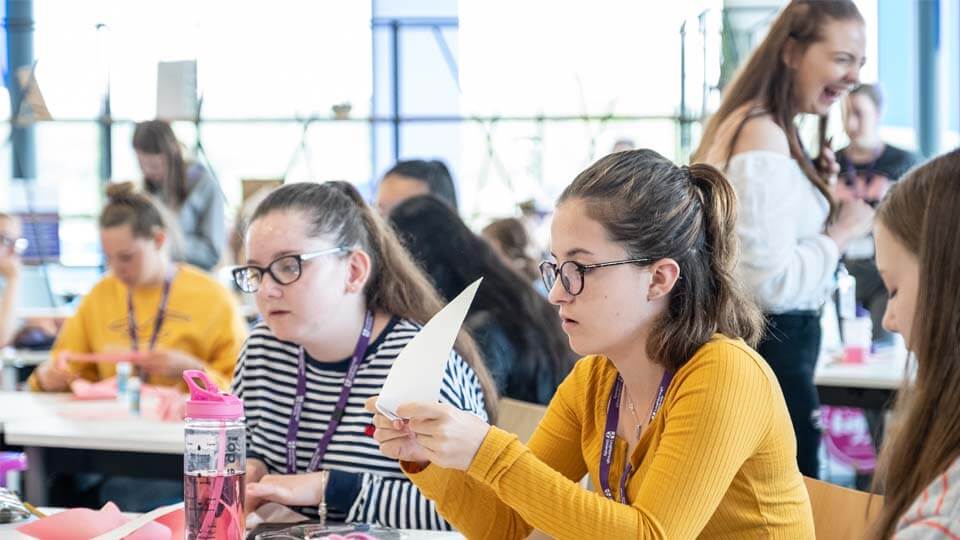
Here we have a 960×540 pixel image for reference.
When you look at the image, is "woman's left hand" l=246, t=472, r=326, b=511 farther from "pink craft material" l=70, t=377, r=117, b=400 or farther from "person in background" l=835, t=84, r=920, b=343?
"person in background" l=835, t=84, r=920, b=343

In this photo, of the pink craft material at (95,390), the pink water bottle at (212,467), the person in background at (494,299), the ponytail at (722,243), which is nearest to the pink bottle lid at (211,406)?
the pink water bottle at (212,467)

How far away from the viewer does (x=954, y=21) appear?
8078 mm

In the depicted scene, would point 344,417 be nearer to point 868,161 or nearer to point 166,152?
point 166,152

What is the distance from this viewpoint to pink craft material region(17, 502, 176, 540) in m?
1.70

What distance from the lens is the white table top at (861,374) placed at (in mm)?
3914

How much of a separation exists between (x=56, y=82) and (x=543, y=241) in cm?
374

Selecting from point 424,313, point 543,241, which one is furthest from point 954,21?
point 424,313

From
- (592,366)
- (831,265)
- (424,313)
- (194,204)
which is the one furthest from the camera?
(194,204)

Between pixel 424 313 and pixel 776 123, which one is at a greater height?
pixel 776 123

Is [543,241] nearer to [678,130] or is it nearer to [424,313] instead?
[678,130]

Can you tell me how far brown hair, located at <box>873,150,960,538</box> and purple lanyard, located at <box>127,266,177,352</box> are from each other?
2.82 m

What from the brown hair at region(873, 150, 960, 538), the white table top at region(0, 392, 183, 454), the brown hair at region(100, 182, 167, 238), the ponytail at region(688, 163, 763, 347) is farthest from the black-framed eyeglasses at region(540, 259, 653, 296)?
the brown hair at region(100, 182, 167, 238)

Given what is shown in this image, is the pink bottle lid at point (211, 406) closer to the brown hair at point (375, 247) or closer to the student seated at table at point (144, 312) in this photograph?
the brown hair at point (375, 247)

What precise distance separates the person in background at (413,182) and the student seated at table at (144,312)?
0.66m
